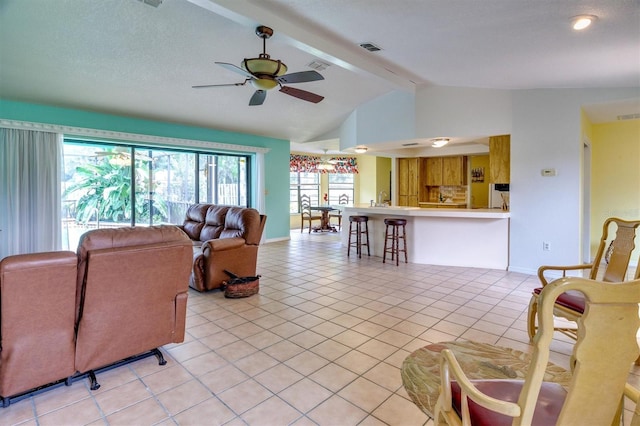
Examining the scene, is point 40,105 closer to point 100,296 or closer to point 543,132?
point 100,296

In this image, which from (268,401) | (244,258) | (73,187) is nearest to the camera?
(268,401)

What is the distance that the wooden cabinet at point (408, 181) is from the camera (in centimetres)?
861

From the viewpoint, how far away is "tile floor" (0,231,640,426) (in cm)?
193

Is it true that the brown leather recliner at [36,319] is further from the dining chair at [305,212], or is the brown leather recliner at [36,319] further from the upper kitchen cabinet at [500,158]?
the dining chair at [305,212]

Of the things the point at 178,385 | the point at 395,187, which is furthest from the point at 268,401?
the point at 395,187

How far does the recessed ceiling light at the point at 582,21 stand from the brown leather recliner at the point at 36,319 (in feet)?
13.2

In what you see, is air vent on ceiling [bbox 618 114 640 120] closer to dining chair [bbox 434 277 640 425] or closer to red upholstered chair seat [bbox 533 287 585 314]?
red upholstered chair seat [bbox 533 287 585 314]

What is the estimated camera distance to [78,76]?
4113 mm

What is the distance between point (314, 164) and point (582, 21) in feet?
27.6

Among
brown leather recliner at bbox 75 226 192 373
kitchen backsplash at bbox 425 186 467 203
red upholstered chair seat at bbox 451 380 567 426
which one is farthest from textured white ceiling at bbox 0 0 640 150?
kitchen backsplash at bbox 425 186 467 203

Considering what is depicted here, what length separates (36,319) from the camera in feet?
6.32

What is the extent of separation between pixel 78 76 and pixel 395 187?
6932 mm

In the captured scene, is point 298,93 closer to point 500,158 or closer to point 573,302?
point 573,302

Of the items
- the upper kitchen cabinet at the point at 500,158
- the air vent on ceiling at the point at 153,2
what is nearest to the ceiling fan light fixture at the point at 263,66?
the air vent on ceiling at the point at 153,2
